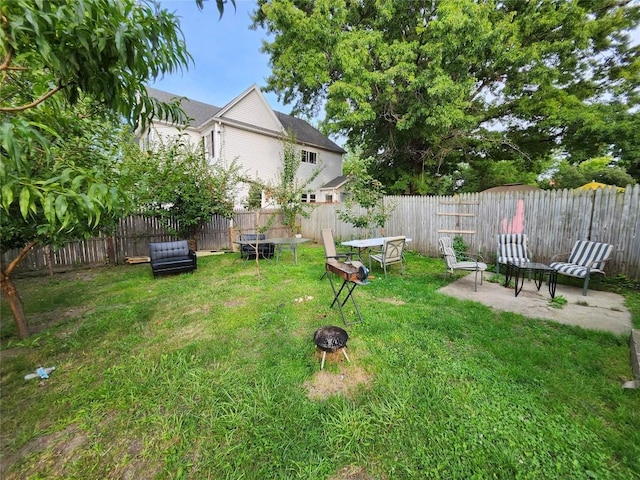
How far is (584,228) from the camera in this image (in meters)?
5.80

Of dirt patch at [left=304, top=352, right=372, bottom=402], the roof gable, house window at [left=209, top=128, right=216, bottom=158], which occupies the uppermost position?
the roof gable

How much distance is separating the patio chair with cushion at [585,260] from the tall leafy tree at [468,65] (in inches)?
274

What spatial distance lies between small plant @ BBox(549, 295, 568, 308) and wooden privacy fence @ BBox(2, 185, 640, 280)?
2.27 m

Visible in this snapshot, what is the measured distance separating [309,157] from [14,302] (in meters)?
15.4

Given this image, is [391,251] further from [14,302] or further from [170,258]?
[14,302]

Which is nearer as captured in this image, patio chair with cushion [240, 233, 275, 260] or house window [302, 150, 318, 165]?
patio chair with cushion [240, 233, 275, 260]

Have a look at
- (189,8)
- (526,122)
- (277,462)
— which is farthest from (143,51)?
(526,122)

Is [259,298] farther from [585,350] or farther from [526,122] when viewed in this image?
[526,122]

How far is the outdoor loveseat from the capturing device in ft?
21.3

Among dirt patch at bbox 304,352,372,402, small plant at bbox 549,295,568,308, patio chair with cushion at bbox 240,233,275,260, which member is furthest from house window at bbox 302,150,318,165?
dirt patch at bbox 304,352,372,402

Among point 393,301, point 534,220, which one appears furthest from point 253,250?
point 534,220

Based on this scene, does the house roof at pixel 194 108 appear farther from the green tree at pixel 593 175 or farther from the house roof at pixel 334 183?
the green tree at pixel 593 175

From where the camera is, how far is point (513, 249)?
6141mm

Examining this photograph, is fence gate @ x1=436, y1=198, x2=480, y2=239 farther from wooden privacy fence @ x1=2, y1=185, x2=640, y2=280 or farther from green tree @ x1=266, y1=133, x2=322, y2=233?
green tree @ x1=266, y1=133, x2=322, y2=233
